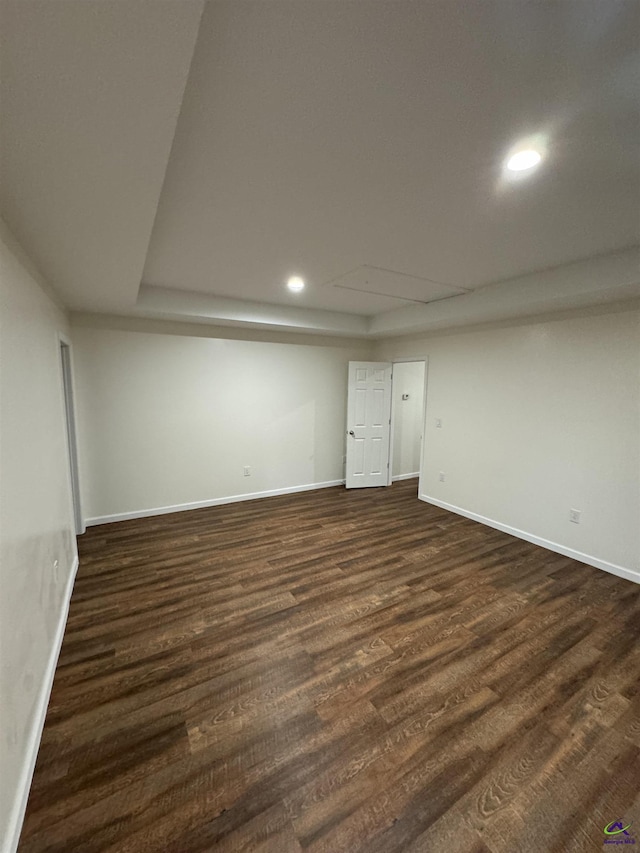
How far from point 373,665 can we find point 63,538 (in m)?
2.34

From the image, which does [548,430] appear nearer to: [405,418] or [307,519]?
[405,418]

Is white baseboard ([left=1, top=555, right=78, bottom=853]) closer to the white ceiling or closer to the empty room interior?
the empty room interior

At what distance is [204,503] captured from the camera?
4.56m

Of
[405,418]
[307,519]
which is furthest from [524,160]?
[405,418]

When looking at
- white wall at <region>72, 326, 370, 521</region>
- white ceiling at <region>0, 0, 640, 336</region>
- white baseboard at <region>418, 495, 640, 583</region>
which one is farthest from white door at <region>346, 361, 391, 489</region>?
white ceiling at <region>0, 0, 640, 336</region>

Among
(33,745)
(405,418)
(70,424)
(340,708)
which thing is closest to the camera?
(33,745)

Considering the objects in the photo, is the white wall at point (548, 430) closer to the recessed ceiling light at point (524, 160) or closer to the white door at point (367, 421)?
the white door at point (367, 421)

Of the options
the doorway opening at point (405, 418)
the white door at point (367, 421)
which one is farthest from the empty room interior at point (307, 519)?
the doorway opening at point (405, 418)

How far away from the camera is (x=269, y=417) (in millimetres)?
4895

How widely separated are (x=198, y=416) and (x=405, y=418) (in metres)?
3.38

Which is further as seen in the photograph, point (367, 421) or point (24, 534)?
point (367, 421)

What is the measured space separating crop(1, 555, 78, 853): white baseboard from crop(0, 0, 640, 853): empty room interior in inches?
0.8

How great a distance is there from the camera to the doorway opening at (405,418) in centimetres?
577

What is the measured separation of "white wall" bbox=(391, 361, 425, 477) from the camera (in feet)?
19.0
